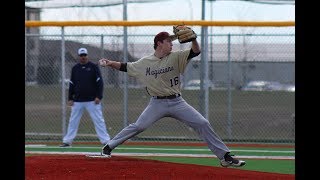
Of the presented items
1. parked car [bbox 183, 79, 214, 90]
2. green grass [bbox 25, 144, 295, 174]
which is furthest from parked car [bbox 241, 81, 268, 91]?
green grass [bbox 25, 144, 295, 174]

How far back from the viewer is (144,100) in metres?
17.2

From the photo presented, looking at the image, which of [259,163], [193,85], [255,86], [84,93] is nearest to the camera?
[259,163]

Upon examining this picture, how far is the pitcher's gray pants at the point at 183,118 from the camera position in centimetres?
928

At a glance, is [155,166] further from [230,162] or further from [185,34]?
[185,34]

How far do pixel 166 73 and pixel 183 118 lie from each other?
680 mm

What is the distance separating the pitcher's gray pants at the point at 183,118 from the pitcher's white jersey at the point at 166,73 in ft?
0.47

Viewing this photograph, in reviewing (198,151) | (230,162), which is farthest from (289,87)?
(230,162)

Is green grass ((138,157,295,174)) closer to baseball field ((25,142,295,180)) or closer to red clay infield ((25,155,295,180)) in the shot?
baseball field ((25,142,295,180))

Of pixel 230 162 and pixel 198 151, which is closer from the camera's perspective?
pixel 230 162

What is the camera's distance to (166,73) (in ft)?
31.4

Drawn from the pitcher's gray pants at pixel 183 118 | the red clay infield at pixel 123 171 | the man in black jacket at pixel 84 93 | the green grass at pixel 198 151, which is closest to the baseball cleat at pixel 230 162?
the pitcher's gray pants at pixel 183 118

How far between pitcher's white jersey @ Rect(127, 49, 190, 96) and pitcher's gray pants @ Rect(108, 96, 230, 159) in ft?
0.47
